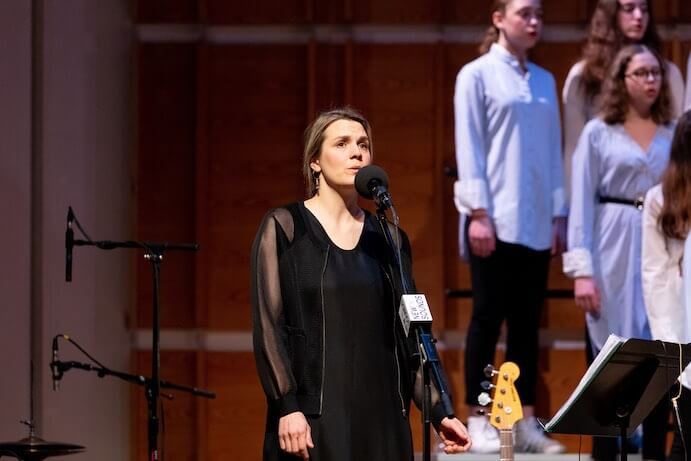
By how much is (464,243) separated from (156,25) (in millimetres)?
2213

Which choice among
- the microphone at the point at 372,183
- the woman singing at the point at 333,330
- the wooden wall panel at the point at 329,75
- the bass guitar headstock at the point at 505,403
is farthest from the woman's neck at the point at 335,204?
the wooden wall panel at the point at 329,75

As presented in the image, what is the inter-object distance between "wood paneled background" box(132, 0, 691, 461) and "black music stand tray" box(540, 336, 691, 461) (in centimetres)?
300

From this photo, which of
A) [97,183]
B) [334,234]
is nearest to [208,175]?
[97,183]

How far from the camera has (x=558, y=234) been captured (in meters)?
5.76

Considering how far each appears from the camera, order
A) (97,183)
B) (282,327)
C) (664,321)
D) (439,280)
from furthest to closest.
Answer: (439,280) < (97,183) < (664,321) < (282,327)

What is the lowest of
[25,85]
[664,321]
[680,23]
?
[664,321]

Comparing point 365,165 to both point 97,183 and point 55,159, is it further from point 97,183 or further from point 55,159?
point 97,183

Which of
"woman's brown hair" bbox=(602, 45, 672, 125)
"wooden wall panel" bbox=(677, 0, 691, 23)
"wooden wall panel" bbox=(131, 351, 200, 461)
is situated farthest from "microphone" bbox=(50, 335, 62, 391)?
"wooden wall panel" bbox=(677, 0, 691, 23)

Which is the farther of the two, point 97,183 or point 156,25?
point 156,25

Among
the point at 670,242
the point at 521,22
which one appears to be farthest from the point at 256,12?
the point at 670,242

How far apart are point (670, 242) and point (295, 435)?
1.85 m

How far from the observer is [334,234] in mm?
3623

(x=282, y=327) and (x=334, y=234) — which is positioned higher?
(x=334, y=234)

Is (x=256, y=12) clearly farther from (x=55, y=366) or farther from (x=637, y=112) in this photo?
(x=55, y=366)
